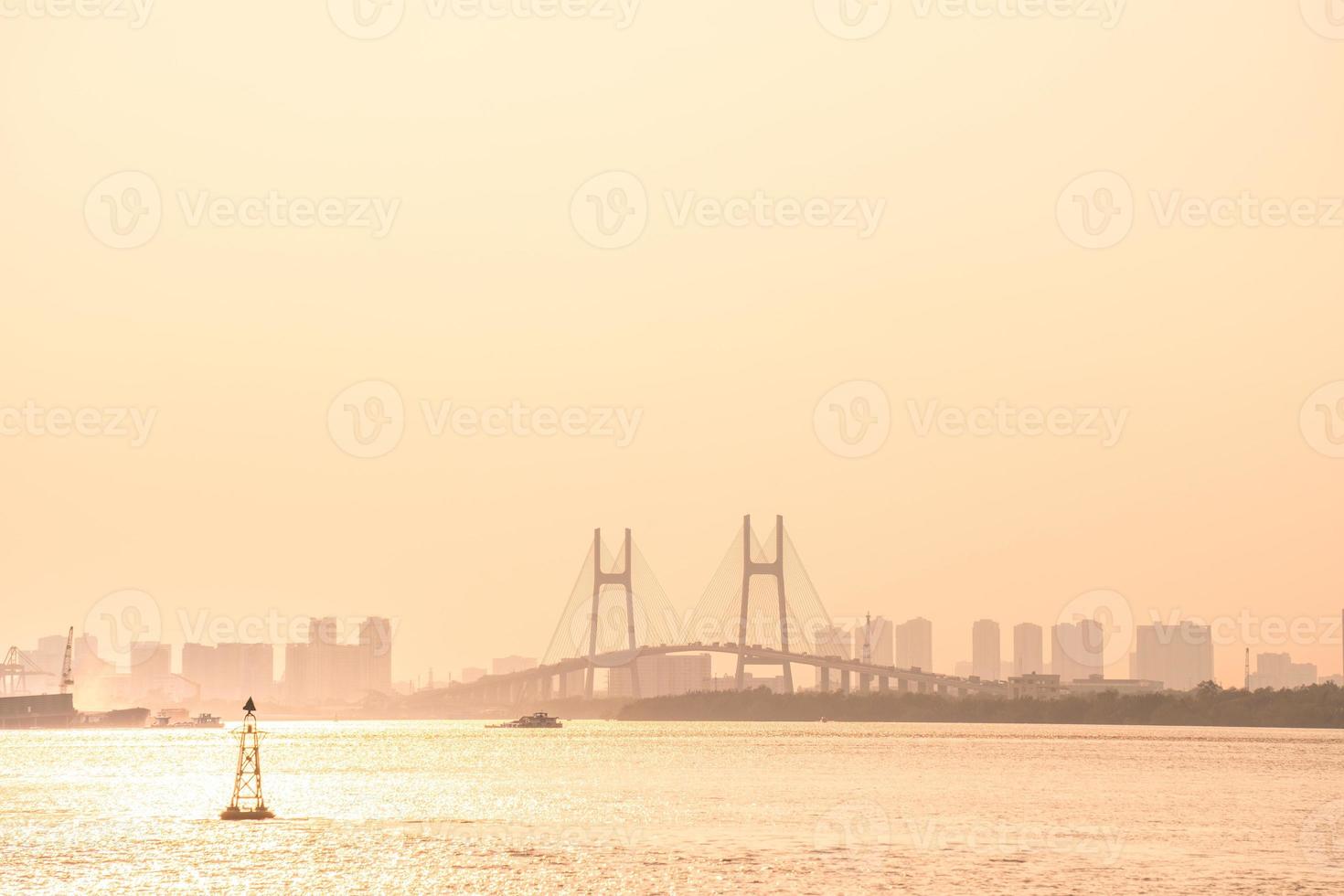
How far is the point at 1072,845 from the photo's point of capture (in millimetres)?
52938

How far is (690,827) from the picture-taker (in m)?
58.3

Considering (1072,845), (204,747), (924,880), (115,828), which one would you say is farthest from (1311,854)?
(204,747)

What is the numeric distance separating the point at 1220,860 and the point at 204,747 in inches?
4564

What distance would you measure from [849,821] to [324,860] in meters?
20.3

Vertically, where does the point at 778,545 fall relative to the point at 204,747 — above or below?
above

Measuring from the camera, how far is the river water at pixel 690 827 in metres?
44.7

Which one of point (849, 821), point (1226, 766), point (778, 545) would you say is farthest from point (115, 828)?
point (778, 545)

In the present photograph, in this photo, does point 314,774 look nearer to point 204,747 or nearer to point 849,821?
point 849,821

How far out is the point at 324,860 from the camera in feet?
158

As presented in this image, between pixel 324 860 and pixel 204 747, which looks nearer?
pixel 324 860

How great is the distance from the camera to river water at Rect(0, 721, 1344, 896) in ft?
147

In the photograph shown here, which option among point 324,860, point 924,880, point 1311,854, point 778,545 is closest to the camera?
point 924,880

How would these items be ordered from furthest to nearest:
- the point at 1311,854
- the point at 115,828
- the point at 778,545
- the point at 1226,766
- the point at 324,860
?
the point at 778,545 < the point at 1226,766 < the point at 115,828 < the point at 1311,854 < the point at 324,860

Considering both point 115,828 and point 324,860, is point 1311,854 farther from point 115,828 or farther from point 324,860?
point 115,828
